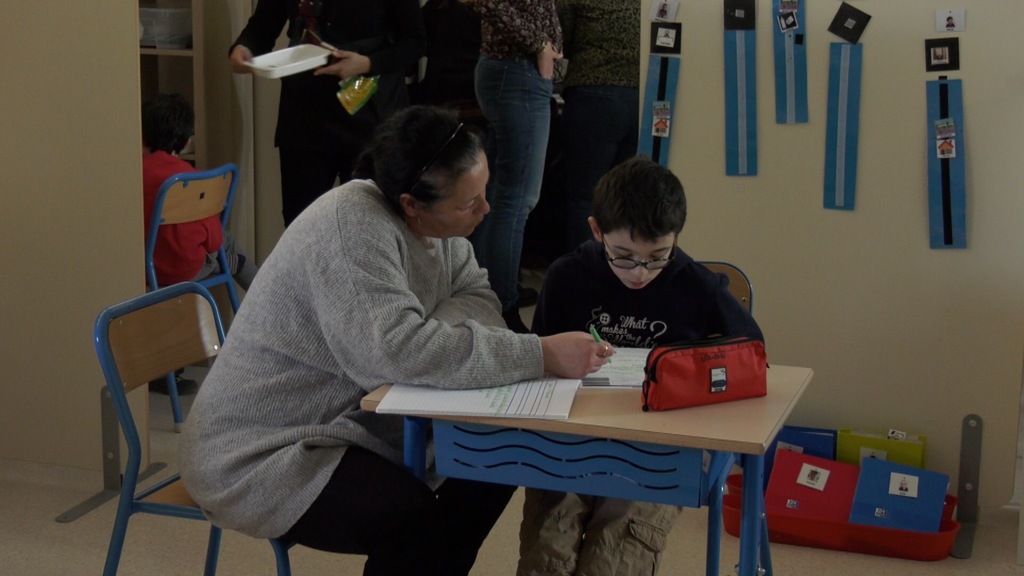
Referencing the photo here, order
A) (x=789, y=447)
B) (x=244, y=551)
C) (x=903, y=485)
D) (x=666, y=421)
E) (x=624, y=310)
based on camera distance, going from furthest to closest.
A: (x=789, y=447)
(x=903, y=485)
(x=244, y=551)
(x=624, y=310)
(x=666, y=421)

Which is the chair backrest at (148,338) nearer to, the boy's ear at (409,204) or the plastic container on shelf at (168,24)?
the boy's ear at (409,204)

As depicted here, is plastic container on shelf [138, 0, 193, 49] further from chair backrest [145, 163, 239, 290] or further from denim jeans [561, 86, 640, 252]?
denim jeans [561, 86, 640, 252]

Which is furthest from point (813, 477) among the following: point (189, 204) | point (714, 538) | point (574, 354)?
point (189, 204)

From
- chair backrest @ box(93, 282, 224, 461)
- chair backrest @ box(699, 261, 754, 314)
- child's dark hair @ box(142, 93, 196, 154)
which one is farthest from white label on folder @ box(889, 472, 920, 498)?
child's dark hair @ box(142, 93, 196, 154)

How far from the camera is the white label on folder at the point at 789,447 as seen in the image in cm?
308

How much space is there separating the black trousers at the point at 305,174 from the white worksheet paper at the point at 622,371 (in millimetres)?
2099

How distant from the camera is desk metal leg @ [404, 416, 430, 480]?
5.90 feet

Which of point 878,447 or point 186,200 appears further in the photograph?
point 186,200

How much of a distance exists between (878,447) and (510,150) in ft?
4.67

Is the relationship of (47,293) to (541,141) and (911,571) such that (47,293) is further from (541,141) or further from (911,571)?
(911,571)

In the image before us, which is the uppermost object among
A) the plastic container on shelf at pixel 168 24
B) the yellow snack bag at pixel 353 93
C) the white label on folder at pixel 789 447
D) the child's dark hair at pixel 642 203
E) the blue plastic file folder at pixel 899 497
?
the plastic container on shelf at pixel 168 24

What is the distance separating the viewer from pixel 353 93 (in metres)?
3.62

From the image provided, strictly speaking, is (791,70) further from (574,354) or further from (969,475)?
(574,354)

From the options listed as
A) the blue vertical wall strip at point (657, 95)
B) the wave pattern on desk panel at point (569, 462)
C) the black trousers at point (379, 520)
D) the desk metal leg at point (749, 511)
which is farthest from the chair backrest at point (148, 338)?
the blue vertical wall strip at point (657, 95)
